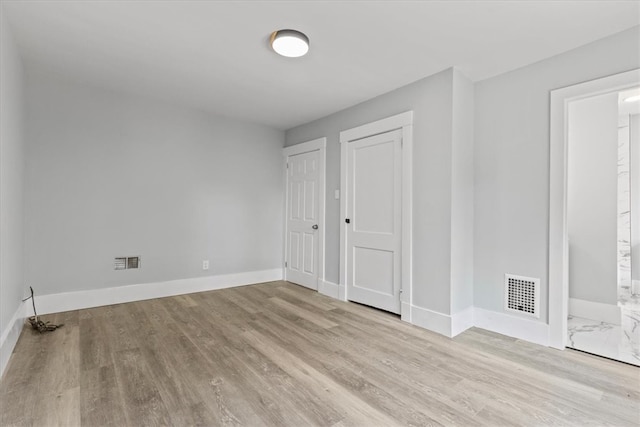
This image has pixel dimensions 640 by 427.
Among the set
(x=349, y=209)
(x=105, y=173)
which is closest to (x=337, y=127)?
(x=349, y=209)

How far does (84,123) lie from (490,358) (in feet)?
14.9

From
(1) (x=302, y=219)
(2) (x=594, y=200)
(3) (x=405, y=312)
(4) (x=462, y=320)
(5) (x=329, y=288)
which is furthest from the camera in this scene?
(1) (x=302, y=219)

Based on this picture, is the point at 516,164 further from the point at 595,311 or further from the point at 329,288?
the point at 329,288

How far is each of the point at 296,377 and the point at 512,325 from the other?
2016 mm

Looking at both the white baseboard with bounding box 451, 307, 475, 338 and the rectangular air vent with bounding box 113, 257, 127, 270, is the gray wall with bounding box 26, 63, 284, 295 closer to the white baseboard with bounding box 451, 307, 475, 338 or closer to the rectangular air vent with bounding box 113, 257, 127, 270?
the rectangular air vent with bounding box 113, 257, 127, 270

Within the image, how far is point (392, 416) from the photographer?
164 centimetres

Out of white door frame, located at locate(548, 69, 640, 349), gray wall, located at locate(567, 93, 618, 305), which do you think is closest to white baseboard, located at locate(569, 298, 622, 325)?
gray wall, located at locate(567, 93, 618, 305)

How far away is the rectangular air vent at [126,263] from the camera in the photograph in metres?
3.58

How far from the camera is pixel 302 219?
182 inches

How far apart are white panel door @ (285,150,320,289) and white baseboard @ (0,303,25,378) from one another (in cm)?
302

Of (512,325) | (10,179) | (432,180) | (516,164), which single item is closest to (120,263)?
(10,179)

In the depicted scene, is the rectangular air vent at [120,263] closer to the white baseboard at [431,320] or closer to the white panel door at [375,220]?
the white panel door at [375,220]

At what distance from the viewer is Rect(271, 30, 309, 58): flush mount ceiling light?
2.26 meters

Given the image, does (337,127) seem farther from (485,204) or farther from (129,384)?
(129,384)
